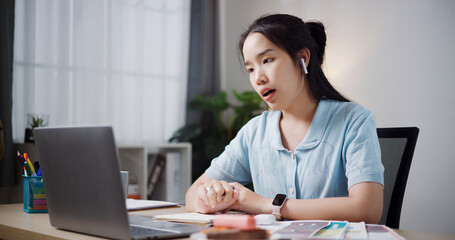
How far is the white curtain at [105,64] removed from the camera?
2.94 m

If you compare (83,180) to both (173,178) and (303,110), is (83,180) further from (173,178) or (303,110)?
(173,178)

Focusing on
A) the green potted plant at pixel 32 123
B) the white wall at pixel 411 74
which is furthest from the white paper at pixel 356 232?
the white wall at pixel 411 74

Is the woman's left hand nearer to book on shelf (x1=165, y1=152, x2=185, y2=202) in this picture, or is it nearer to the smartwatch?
the smartwatch

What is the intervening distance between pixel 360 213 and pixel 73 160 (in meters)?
0.68

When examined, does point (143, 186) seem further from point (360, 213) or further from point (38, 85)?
point (360, 213)

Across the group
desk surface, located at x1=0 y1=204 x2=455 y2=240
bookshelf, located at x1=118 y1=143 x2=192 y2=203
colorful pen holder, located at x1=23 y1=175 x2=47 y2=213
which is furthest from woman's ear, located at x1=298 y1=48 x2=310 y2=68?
bookshelf, located at x1=118 y1=143 x2=192 y2=203

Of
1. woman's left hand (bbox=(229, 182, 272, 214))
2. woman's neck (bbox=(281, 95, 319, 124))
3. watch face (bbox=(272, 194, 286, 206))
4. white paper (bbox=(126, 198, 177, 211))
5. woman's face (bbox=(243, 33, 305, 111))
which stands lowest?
white paper (bbox=(126, 198, 177, 211))

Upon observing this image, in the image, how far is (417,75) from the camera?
3012 mm

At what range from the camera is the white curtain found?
294 cm

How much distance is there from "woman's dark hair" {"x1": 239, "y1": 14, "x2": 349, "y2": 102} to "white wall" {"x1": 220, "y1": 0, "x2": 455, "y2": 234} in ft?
5.43

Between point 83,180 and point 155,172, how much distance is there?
2.45 metres

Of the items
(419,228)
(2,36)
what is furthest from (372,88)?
(2,36)

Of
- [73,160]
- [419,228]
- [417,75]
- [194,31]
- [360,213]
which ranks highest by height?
[194,31]

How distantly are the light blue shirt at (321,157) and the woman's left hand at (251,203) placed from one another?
0.21m
